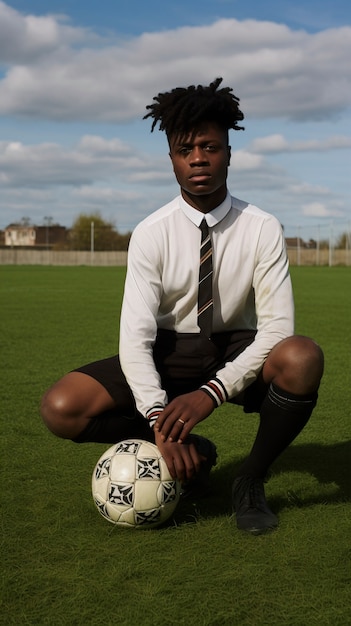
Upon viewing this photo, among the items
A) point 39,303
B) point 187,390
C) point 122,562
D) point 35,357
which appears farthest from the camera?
point 39,303

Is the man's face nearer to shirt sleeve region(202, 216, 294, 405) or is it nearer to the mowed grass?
shirt sleeve region(202, 216, 294, 405)

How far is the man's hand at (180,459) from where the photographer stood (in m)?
3.39

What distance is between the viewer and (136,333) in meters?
3.69

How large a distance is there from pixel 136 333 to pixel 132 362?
0.13 meters

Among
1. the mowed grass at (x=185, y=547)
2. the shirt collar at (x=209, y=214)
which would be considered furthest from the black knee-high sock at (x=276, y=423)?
the shirt collar at (x=209, y=214)

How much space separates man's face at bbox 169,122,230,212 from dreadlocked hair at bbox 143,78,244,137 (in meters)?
0.04

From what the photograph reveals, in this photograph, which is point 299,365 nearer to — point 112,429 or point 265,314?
point 265,314

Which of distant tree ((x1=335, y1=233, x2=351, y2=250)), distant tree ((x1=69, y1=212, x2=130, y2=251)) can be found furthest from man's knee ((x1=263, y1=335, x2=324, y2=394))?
distant tree ((x1=69, y1=212, x2=130, y2=251))

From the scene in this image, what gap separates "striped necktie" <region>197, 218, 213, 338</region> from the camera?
3.81 m

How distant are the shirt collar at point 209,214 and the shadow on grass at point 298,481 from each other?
51.6 inches

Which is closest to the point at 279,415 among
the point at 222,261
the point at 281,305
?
the point at 281,305

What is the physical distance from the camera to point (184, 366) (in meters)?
3.91

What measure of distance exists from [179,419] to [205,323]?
61 centimetres

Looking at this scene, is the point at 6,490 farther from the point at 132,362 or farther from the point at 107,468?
the point at 132,362
